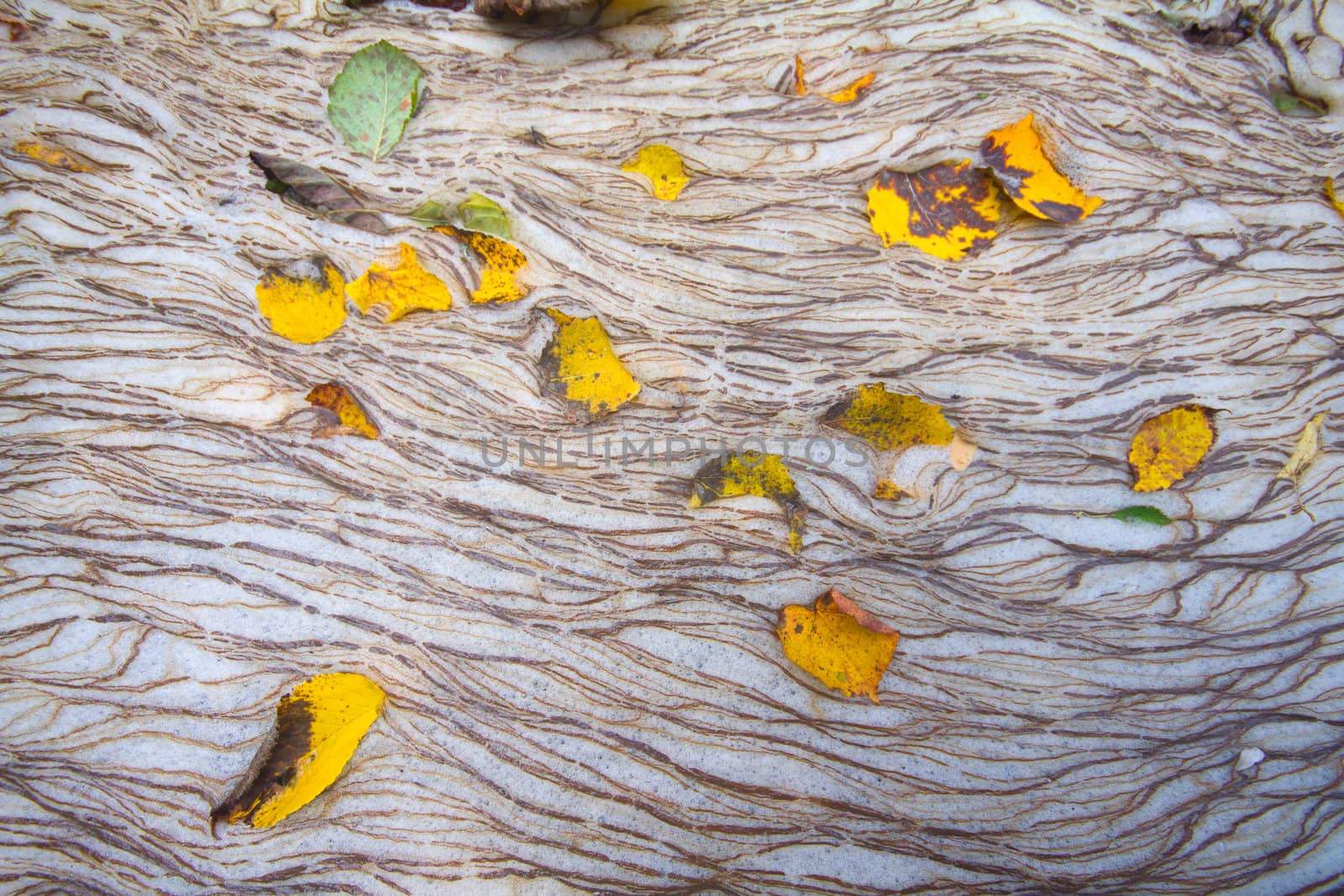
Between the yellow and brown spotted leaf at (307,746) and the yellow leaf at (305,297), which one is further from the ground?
the yellow leaf at (305,297)

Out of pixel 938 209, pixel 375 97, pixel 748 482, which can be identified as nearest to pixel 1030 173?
pixel 938 209

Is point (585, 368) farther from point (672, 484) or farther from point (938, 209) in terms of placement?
point (938, 209)

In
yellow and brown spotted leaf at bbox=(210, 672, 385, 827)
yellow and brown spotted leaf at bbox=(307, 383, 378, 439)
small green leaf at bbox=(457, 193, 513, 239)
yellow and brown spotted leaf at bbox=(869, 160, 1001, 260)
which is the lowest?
yellow and brown spotted leaf at bbox=(210, 672, 385, 827)

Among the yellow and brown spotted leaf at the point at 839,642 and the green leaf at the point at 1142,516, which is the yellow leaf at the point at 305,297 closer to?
the yellow and brown spotted leaf at the point at 839,642

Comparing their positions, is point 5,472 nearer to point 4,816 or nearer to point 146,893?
point 4,816

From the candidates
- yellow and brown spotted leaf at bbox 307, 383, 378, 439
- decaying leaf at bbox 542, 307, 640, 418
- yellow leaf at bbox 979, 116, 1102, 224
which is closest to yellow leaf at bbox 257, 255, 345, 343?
yellow and brown spotted leaf at bbox 307, 383, 378, 439

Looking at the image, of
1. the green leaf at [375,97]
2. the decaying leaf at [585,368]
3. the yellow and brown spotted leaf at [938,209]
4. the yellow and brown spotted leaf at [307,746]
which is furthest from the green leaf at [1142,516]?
the green leaf at [375,97]

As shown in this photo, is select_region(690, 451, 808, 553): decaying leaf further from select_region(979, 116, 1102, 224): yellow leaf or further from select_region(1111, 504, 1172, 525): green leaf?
select_region(979, 116, 1102, 224): yellow leaf
